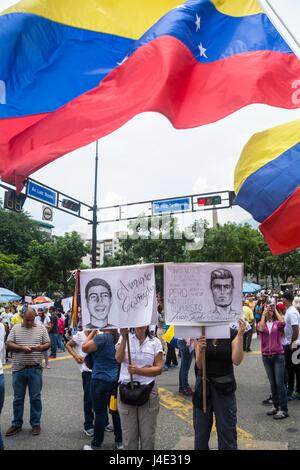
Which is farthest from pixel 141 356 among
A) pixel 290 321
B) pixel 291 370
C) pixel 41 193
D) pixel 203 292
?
pixel 41 193

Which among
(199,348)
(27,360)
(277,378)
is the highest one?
(199,348)

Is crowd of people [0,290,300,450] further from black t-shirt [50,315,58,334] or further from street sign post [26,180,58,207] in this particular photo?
street sign post [26,180,58,207]

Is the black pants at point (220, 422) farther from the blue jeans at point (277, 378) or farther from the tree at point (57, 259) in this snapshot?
the tree at point (57, 259)

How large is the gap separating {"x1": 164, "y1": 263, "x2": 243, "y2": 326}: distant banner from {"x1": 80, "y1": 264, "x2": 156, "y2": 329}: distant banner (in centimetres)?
20

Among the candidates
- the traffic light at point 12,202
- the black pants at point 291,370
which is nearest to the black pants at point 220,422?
the black pants at point 291,370

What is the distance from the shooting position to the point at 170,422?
6391 millimetres

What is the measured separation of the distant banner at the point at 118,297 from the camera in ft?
13.6

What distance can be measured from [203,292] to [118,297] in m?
0.82

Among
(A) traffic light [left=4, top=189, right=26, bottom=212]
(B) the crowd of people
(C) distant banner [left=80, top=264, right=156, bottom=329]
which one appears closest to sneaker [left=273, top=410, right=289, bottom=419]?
(B) the crowd of people

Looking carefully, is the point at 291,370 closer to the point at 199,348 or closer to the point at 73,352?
the point at 73,352

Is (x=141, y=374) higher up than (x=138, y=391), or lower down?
higher up

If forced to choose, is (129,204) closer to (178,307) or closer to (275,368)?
(275,368)

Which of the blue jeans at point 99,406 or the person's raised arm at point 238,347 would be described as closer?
the person's raised arm at point 238,347

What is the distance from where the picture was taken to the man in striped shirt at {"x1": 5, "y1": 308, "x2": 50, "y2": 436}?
621 cm
